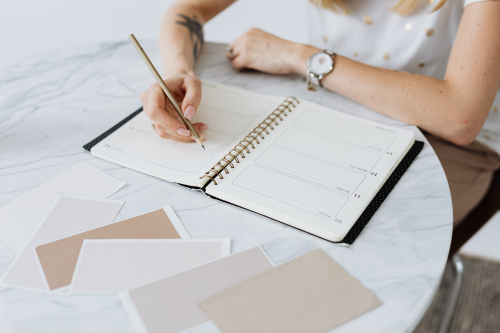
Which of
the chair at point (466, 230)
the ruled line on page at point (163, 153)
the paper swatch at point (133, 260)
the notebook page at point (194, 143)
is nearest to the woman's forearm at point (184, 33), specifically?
the notebook page at point (194, 143)

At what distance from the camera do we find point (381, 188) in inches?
24.7

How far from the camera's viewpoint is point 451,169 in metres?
0.94

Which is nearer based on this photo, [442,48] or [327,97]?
[327,97]

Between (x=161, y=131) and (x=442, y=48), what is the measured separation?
772 millimetres

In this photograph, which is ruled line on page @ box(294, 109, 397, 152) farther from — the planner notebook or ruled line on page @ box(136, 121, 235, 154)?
ruled line on page @ box(136, 121, 235, 154)

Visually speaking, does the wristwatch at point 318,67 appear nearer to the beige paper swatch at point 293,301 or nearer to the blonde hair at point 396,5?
the blonde hair at point 396,5

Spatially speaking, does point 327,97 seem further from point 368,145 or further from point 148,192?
point 148,192

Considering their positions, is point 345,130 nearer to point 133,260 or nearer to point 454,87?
point 454,87

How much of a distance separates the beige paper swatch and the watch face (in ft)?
1.62

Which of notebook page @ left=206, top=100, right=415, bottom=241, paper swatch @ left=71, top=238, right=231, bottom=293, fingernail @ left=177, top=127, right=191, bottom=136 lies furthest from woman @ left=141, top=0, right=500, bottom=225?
paper swatch @ left=71, top=238, right=231, bottom=293

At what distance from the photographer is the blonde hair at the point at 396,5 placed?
3.17ft

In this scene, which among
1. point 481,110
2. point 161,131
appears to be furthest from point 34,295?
point 481,110

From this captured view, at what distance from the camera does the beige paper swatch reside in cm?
45

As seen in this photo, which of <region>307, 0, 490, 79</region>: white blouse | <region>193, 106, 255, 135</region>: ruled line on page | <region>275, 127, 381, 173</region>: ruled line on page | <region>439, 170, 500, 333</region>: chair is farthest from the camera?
<region>307, 0, 490, 79</region>: white blouse
